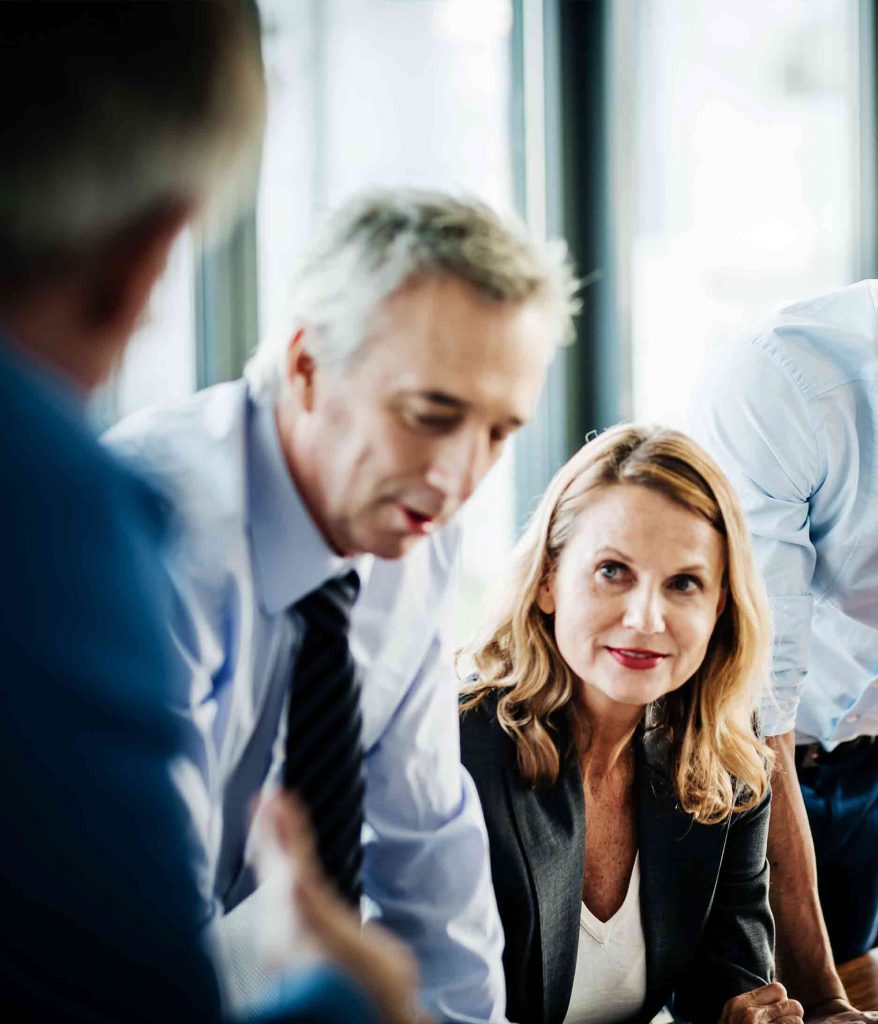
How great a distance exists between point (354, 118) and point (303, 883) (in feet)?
8.08

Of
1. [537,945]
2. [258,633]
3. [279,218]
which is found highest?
[279,218]

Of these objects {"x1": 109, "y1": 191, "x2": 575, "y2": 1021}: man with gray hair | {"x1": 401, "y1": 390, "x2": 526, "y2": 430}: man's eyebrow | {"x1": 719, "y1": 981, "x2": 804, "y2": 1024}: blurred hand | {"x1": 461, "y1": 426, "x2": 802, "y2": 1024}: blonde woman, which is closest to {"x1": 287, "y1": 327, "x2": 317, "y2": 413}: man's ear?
{"x1": 109, "y1": 191, "x2": 575, "y2": 1021}: man with gray hair

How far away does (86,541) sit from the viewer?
59cm

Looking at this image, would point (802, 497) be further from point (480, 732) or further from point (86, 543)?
point (86, 543)

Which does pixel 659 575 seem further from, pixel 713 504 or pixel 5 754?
pixel 5 754

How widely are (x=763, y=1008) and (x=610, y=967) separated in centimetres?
22

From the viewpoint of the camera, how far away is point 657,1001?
1602mm

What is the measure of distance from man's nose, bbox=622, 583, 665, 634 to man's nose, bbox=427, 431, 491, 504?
0.60 m

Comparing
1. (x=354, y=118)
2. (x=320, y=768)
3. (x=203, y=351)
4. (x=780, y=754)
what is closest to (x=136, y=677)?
(x=320, y=768)

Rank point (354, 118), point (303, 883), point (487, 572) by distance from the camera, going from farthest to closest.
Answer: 1. point (487, 572)
2. point (354, 118)
3. point (303, 883)

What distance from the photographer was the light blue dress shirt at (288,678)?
102 centimetres

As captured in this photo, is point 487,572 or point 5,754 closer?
point 5,754

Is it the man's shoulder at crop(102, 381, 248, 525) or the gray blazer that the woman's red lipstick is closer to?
the gray blazer

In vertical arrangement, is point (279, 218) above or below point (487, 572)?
above
